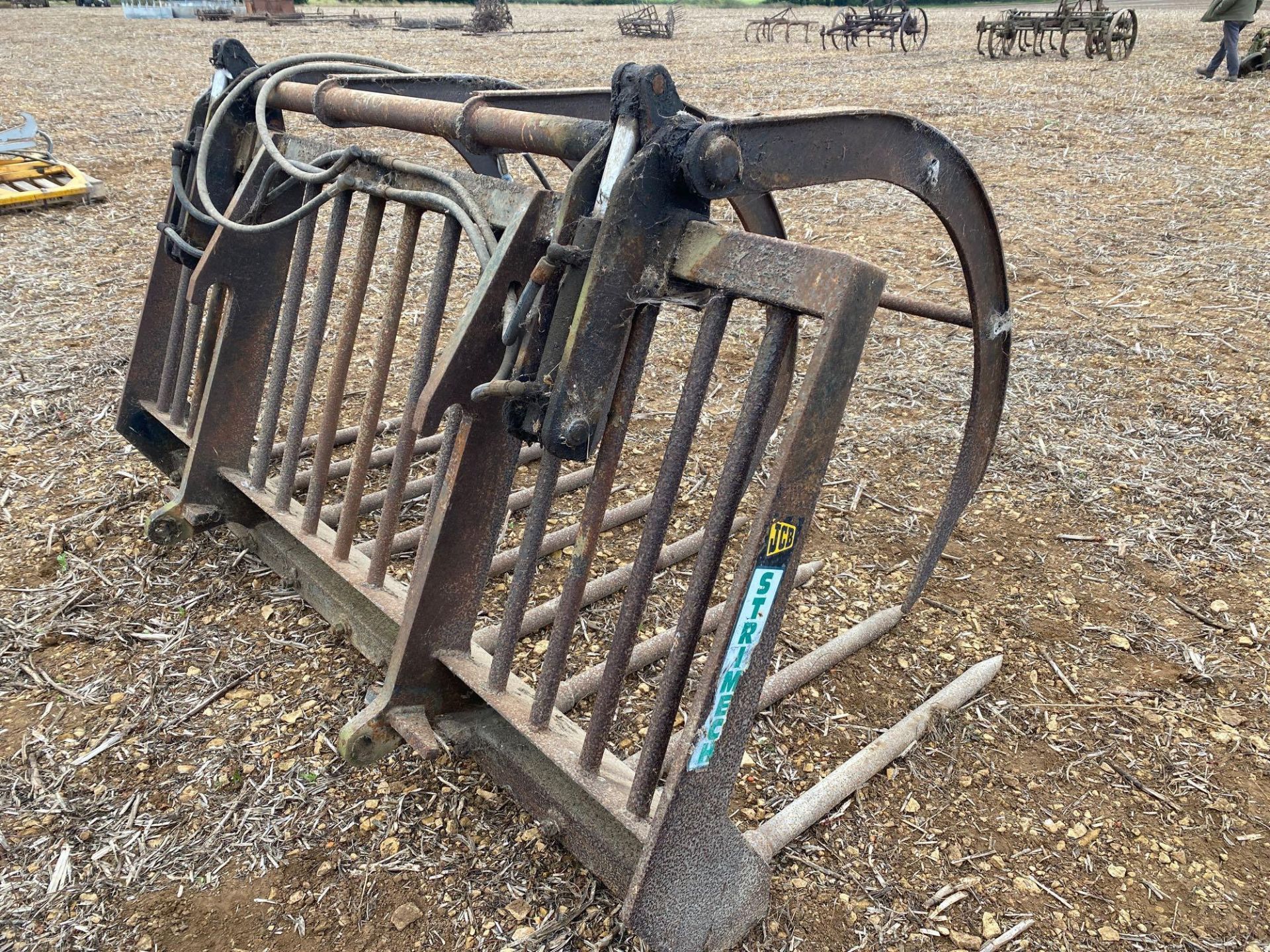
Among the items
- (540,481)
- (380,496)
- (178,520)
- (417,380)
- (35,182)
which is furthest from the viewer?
(35,182)

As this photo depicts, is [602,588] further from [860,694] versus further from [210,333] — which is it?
[210,333]

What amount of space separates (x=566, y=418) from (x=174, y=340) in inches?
91.2

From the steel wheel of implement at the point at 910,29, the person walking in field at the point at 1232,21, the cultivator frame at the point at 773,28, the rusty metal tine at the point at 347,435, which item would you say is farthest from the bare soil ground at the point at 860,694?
the cultivator frame at the point at 773,28

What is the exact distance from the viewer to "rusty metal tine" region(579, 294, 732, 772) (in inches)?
71.7

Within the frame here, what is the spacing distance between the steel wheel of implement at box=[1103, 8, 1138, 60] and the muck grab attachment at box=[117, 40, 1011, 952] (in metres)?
17.6

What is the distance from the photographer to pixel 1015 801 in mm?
2516

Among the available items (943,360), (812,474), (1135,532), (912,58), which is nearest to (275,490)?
(812,474)

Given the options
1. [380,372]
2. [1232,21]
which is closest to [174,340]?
[380,372]

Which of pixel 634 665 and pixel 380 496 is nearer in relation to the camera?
pixel 634 665

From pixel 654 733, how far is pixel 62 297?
556cm

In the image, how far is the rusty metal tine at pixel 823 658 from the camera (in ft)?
8.89

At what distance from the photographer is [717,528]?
1791mm

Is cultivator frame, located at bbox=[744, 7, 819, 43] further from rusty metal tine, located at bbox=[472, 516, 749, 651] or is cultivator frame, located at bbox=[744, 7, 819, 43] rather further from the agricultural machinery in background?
rusty metal tine, located at bbox=[472, 516, 749, 651]

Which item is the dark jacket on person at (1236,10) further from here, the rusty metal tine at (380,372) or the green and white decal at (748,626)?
the green and white decal at (748,626)
